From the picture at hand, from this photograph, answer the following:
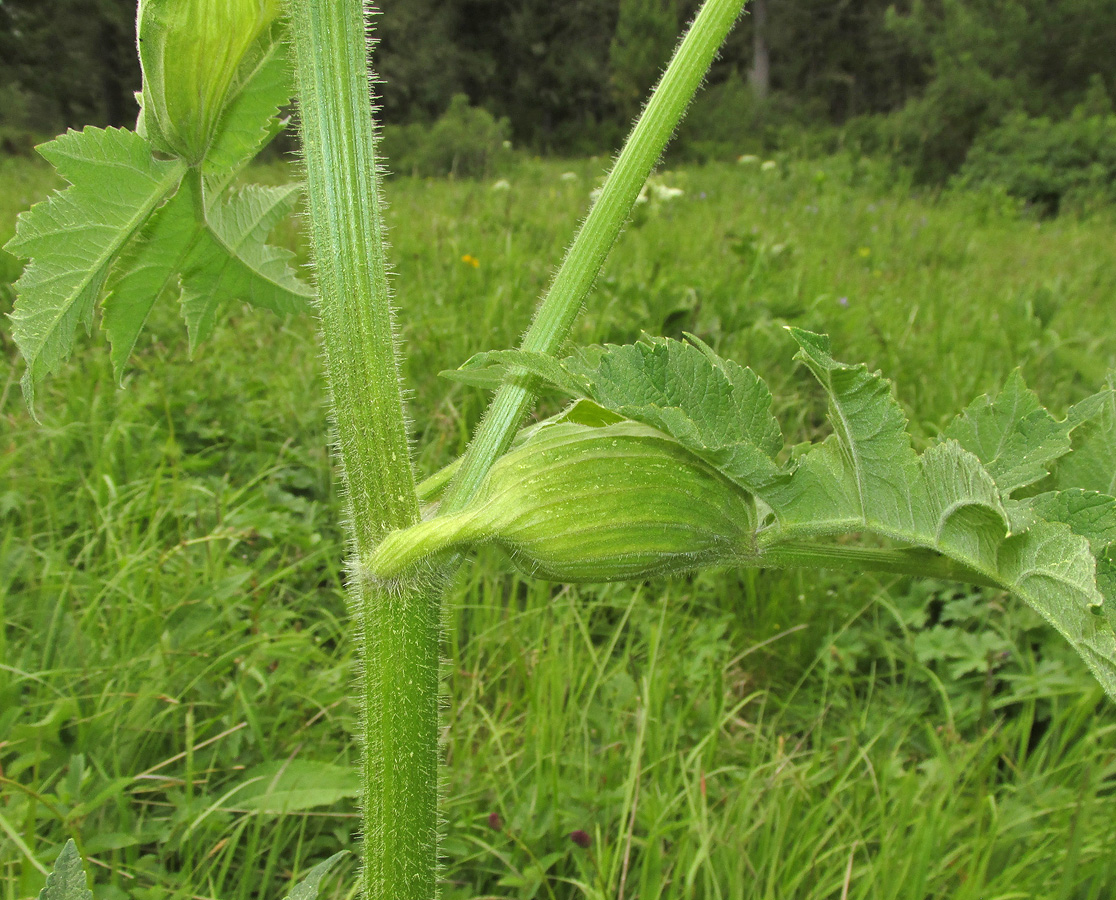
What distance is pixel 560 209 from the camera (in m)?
5.93

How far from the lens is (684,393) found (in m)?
0.62

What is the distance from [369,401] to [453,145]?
13.3m

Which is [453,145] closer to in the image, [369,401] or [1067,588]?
[369,401]

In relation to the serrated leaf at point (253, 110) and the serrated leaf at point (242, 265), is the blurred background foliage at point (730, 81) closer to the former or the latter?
the serrated leaf at point (242, 265)

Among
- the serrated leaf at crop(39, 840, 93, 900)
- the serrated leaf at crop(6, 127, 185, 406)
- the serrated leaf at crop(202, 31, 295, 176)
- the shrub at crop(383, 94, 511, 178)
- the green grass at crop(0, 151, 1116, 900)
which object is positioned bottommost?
the shrub at crop(383, 94, 511, 178)

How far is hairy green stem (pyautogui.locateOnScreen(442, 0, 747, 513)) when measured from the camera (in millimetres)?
692

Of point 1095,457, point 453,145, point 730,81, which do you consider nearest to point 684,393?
point 1095,457

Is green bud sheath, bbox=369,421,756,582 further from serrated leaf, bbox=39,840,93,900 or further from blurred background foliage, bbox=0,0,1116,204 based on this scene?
blurred background foliage, bbox=0,0,1116,204

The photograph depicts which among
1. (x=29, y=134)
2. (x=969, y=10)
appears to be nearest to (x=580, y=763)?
(x=969, y=10)

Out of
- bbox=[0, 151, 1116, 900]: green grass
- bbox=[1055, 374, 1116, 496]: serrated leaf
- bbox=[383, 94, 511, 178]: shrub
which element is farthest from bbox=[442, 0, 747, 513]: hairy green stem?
bbox=[383, 94, 511, 178]: shrub

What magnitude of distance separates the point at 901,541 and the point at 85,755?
4.06 feet

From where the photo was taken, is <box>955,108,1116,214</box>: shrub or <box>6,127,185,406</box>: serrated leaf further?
<box>955,108,1116,214</box>: shrub

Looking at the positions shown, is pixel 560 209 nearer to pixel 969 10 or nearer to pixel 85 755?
pixel 85 755

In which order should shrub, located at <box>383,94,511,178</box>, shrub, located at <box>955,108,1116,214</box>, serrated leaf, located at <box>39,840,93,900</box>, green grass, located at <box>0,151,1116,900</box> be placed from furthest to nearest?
shrub, located at <box>383,94,511,178</box> → shrub, located at <box>955,108,1116,214</box> → green grass, located at <box>0,151,1116,900</box> → serrated leaf, located at <box>39,840,93,900</box>
